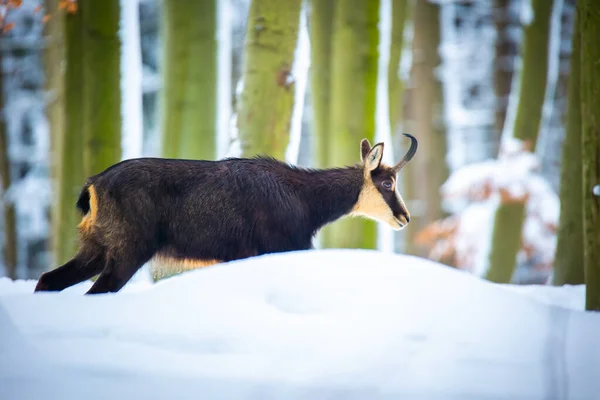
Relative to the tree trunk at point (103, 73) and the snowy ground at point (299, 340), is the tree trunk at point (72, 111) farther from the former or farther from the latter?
the snowy ground at point (299, 340)

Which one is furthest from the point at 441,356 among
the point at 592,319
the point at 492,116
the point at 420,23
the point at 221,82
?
the point at 492,116

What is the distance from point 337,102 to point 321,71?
49.6 inches

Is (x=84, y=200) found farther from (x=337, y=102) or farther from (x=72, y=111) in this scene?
(x=72, y=111)

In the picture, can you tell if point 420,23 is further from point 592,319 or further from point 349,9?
point 592,319

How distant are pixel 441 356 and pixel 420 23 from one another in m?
12.4

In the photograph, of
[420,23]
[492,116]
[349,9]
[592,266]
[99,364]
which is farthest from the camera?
[492,116]

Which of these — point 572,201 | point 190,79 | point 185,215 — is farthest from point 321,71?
point 185,215

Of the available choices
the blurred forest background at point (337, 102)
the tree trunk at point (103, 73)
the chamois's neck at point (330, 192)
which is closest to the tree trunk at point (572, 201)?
the blurred forest background at point (337, 102)

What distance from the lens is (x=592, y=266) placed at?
4.71 m

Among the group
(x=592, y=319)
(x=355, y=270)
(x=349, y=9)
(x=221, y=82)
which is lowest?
(x=592, y=319)

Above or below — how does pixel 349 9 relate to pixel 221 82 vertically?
above

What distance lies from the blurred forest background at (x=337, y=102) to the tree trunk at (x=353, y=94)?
0.6 inches

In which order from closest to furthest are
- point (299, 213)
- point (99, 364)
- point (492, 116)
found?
point (99, 364) → point (299, 213) → point (492, 116)

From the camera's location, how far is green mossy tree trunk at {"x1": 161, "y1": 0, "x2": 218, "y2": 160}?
7.78m
